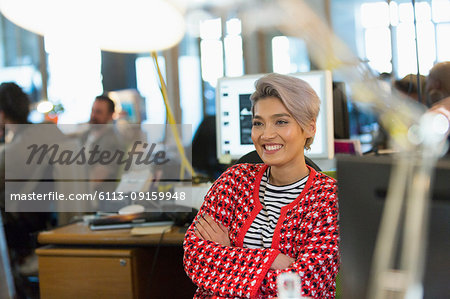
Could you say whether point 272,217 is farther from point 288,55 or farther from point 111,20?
point 288,55

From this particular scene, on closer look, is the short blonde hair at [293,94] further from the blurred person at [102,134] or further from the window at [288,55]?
the window at [288,55]

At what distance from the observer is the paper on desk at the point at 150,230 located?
1961mm

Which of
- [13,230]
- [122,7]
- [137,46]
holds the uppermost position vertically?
[122,7]

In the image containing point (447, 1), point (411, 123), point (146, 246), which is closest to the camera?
point (411, 123)

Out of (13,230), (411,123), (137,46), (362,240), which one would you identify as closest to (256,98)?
(137,46)

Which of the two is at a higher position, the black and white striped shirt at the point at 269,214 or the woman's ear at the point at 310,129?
the woman's ear at the point at 310,129

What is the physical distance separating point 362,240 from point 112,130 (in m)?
3.10

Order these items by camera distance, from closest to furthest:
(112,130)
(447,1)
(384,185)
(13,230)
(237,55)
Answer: (384,185) → (13,230) → (112,130) → (447,1) → (237,55)

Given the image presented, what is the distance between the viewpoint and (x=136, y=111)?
Result: 697 centimetres

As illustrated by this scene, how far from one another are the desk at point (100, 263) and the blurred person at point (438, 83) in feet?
4.54

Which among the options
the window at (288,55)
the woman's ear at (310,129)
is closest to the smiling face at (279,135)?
the woman's ear at (310,129)

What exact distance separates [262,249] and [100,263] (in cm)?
88

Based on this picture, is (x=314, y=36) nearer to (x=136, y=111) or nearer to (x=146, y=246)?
(x=146, y=246)

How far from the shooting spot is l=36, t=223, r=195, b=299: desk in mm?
1936
